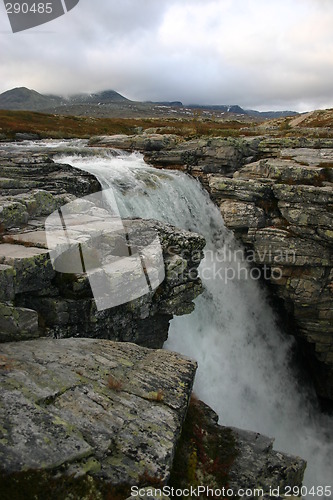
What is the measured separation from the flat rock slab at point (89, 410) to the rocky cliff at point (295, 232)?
18393 millimetres

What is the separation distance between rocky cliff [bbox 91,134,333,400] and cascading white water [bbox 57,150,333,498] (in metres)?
1.93

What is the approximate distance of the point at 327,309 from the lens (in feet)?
94.0

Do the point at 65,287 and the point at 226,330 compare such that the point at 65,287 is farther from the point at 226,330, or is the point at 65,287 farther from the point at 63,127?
the point at 63,127

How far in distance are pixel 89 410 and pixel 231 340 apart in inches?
720

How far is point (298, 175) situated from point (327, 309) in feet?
37.0

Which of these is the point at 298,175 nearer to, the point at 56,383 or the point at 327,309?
the point at 327,309

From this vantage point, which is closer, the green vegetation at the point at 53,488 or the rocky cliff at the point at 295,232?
the green vegetation at the point at 53,488

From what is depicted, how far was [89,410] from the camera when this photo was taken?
9.28 m

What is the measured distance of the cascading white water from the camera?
23487mm

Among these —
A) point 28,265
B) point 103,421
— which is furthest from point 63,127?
point 103,421

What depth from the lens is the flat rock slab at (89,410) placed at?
25.6 ft

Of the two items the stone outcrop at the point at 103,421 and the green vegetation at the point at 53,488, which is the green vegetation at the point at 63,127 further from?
the green vegetation at the point at 53,488

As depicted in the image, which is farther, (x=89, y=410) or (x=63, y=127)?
(x=63, y=127)

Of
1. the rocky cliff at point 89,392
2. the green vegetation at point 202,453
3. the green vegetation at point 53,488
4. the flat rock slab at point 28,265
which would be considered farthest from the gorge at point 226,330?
the green vegetation at point 53,488
